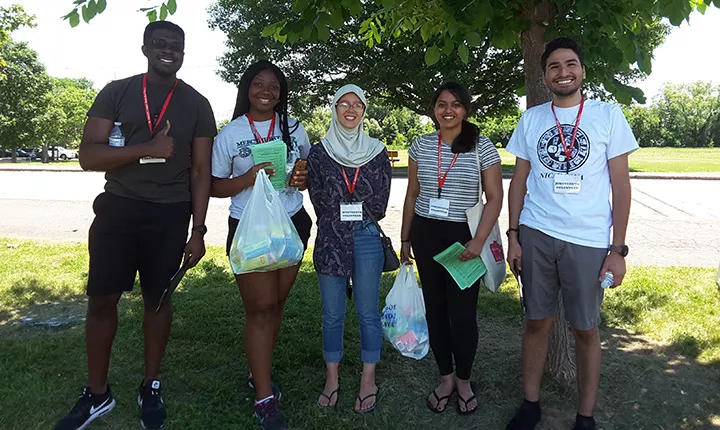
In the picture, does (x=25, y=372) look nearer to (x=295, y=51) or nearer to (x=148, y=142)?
(x=148, y=142)

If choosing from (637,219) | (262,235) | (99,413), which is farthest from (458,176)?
(637,219)

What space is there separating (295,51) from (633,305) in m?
18.1

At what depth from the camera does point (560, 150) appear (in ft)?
8.34

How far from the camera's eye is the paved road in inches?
293

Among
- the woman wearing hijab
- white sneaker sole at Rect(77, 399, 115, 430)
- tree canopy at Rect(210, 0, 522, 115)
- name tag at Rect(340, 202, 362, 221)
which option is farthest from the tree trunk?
tree canopy at Rect(210, 0, 522, 115)

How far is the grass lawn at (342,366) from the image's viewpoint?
3035mm

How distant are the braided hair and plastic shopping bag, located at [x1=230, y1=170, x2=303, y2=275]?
1.24ft

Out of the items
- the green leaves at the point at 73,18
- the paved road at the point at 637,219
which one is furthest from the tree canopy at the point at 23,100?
the green leaves at the point at 73,18

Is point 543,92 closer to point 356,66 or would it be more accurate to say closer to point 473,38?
point 473,38

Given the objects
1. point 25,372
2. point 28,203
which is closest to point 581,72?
point 25,372

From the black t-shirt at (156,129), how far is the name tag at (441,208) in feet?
4.39

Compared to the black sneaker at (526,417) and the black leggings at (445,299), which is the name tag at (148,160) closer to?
the black leggings at (445,299)

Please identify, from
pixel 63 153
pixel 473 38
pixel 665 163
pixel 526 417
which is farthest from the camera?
pixel 63 153

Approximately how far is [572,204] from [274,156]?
1540 mm
